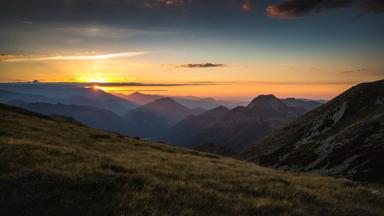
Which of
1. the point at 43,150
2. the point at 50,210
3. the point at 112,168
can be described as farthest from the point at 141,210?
the point at 43,150

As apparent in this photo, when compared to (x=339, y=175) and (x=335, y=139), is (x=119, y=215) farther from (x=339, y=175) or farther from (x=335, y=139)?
(x=335, y=139)

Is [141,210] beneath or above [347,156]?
above

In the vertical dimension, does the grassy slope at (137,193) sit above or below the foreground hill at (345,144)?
above

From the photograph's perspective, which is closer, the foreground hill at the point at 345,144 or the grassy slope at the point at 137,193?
the grassy slope at the point at 137,193

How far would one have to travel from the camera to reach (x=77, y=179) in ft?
45.0

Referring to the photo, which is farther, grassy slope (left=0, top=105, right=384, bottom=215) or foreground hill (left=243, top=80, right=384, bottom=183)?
foreground hill (left=243, top=80, right=384, bottom=183)

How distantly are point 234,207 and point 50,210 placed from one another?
6.31m

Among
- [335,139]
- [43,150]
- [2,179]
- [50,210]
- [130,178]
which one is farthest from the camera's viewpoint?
[335,139]

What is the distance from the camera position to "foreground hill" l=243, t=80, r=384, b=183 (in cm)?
→ 5418

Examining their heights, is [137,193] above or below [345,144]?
above

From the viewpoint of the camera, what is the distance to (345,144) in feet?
218

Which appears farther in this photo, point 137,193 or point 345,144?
point 345,144

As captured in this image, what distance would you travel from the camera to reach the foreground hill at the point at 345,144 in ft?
178

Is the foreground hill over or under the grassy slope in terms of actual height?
under
